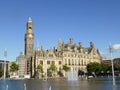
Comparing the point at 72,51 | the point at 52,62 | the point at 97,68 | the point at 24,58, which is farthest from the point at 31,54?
the point at 97,68

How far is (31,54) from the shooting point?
162750 millimetres

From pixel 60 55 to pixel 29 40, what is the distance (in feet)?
81.2

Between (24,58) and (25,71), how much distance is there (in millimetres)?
10875

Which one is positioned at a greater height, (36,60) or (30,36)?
(30,36)

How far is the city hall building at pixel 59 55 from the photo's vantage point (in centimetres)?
15238

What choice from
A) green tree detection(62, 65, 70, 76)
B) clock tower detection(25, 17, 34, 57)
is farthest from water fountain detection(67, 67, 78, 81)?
clock tower detection(25, 17, 34, 57)

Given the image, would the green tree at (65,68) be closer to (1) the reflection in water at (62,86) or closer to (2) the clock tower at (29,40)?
(2) the clock tower at (29,40)

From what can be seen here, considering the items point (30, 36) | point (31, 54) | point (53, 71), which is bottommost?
point (53, 71)

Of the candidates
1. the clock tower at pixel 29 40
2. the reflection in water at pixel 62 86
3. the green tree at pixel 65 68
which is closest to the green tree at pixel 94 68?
the green tree at pixel 65 68

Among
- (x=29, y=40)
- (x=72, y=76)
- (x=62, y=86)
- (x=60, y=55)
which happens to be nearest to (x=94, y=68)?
(x=60, y=55)

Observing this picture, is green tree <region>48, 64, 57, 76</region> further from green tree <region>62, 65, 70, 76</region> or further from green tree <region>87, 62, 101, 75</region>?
green tree <region>87, 62, 101, 75</region>

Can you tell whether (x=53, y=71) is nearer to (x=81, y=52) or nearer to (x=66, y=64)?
(x=66, y=64)

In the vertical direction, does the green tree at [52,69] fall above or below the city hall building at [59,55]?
below

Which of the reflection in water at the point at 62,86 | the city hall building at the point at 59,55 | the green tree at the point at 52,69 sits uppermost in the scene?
the city hall building at the point at 59,55
